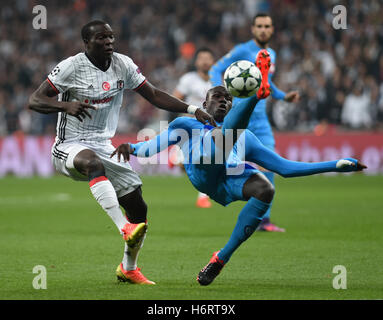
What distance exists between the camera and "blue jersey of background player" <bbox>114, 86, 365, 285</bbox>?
6.19 metres

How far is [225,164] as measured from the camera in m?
6.41

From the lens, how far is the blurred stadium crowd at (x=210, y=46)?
811 inches

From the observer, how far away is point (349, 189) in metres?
16.3

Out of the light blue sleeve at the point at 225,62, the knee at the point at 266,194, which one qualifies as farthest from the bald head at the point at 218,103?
the light blue sleeve at the point at 225,62

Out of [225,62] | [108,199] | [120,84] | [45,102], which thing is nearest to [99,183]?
[108,199]

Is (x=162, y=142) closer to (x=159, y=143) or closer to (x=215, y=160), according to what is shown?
(x=159, y=143)

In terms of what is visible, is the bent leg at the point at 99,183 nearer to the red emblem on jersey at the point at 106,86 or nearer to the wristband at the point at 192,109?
the red emblem on jersey at the point at 106,86

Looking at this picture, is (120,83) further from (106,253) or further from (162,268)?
(106,253)

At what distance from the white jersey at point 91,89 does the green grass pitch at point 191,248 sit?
1.32 m

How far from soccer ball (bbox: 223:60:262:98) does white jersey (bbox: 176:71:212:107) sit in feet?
22.8

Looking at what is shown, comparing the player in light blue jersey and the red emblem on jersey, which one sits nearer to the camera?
the player in light blue jersey

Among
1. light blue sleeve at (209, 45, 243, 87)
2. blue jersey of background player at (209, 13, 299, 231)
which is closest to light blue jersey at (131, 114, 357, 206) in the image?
blue jersey of background player at (209, 13, 299, 231)

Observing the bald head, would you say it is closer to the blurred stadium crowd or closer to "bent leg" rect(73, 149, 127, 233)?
"bent leg" rect(73, 149, 127, 233)

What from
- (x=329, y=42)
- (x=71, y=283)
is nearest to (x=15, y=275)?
(x=71, y=283)
